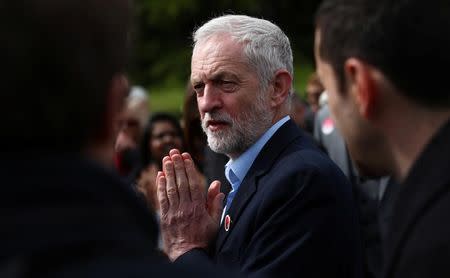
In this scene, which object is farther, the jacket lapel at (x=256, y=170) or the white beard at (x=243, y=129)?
the white beard at (x=243, y=129)

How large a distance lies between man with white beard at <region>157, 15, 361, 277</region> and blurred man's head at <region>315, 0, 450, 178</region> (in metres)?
1.17

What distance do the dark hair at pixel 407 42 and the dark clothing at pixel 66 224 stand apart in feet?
2.52

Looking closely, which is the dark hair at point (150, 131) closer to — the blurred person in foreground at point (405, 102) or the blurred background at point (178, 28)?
the blurred person in foreground at point (405, 102)

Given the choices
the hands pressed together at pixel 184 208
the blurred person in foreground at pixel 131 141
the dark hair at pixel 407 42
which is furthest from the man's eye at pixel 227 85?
the blurred person in foreground at pixel 131 141

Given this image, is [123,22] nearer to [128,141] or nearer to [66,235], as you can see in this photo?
[66,235]

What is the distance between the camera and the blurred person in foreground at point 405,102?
6.24ft

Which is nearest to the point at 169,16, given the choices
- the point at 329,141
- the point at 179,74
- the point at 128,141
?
the point at 179,74

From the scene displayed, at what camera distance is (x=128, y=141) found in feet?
29.1

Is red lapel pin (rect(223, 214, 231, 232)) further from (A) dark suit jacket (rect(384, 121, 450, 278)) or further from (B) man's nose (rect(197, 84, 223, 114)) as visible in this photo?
(A) dark suit jacket (rect(384, 121, 450, 278))

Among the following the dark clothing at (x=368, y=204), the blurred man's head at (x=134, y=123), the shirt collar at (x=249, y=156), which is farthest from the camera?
the blurred man's head at (x=134, y=123)

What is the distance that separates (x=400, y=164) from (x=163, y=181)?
1646 mm

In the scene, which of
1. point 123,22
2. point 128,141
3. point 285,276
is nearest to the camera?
point 123,22

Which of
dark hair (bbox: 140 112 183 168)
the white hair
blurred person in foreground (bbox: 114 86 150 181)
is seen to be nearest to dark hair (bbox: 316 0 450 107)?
the white hair

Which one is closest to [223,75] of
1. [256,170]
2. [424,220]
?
[256,170]
